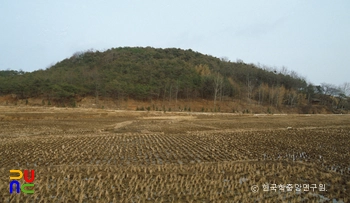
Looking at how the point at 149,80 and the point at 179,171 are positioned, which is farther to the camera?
the point at 149,80

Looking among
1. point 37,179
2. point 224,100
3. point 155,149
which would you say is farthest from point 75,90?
point 37,179

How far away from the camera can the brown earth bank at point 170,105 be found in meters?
47.8

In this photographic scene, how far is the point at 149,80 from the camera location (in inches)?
2392

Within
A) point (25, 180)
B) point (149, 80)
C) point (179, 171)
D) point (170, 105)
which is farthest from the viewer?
point (149, 80)

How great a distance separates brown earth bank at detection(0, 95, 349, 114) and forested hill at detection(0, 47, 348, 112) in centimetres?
126

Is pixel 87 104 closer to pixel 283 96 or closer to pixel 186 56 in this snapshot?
pixel 186 56


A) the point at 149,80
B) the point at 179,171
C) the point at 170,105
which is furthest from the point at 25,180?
the point at 149,80

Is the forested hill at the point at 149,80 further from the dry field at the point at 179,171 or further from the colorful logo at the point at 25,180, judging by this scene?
the colorful logo at the point at 25,180

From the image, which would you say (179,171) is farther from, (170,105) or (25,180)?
(170,105)

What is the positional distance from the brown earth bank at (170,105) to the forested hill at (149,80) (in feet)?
4.14

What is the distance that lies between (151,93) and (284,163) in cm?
4777

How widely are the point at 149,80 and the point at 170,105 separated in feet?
31.5

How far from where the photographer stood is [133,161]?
9.21m

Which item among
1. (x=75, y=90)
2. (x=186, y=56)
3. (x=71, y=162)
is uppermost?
(x=186, y=56)
